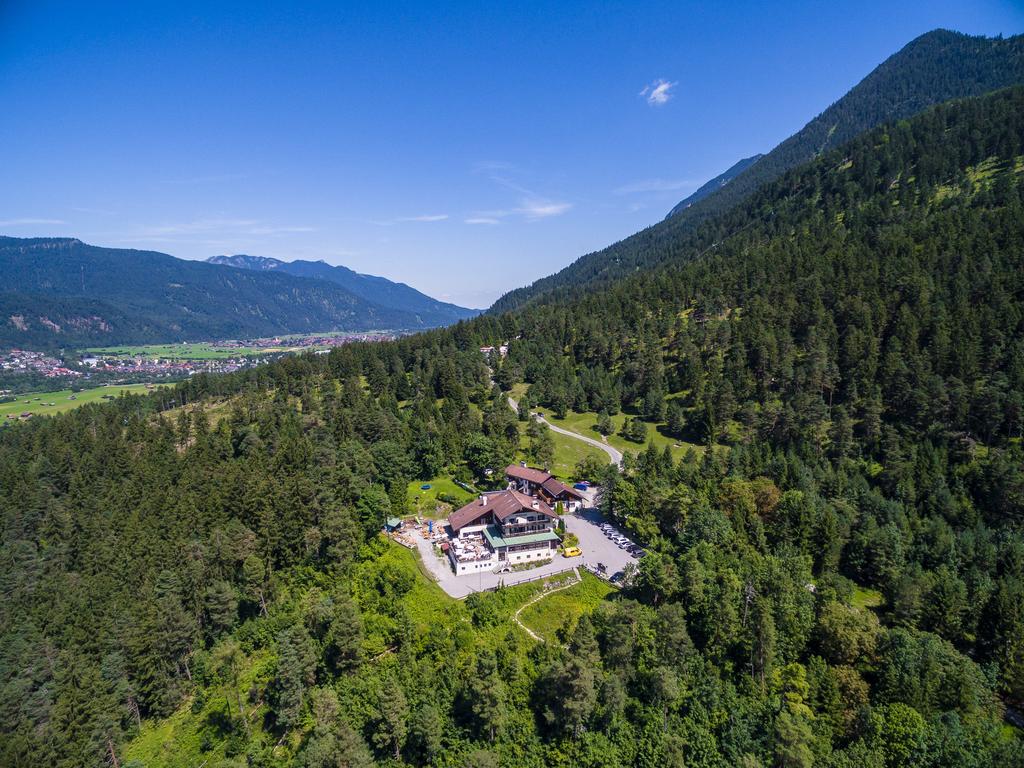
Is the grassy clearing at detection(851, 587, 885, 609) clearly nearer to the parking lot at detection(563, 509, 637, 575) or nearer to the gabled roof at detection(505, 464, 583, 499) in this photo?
the parking lot at detection(563, 509, 637, 575)

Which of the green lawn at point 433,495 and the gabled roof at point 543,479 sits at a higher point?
the gabled roof at point 543,479

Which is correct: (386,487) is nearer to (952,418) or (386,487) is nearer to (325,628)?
(325,628)

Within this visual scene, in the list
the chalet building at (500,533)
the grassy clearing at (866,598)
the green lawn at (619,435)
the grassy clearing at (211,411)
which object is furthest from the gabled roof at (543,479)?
the grassy clearing at (211,411)

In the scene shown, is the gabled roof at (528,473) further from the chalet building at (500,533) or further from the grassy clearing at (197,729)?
the grassy clearing at (197,729)

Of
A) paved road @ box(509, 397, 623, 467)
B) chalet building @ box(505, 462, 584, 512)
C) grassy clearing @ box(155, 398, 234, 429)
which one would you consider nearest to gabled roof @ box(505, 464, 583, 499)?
chalet building @ box(505, 462, 584, 512)

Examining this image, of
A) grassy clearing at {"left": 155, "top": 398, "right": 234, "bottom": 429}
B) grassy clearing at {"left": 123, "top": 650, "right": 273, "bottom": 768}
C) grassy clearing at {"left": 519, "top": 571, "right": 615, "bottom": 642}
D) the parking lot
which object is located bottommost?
grassy clearing at {"left": 123, "top": 650, "right": 273, "bottom": 768}

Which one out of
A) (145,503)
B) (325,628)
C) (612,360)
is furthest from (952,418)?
(145,503)
